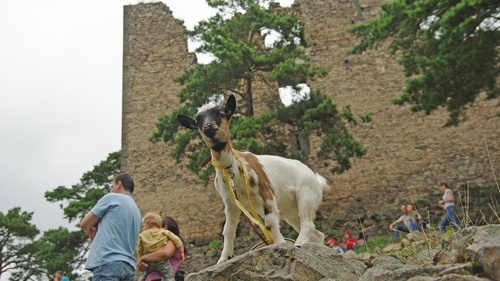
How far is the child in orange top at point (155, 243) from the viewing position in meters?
5.08

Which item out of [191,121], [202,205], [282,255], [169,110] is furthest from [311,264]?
[169,110]

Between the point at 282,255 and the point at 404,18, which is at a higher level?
the point at 404,18

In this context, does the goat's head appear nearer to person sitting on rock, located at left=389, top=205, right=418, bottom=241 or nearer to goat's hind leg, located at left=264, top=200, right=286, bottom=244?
goat's hind leg, located at left=264, top=200, right=286, bottom=244

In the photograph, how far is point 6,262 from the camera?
18.3 meters

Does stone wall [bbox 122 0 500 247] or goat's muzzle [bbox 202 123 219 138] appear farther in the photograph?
stone wall [bbox 122 0 500 247]

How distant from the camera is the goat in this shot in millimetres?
4496

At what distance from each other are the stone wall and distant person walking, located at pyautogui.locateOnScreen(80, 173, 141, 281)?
12.3 metres

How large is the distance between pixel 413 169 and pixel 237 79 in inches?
237

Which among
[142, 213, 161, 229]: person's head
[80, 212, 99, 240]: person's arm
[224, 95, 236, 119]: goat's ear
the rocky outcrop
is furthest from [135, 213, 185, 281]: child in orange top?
[224, 95, 236, 119]: goat's ear

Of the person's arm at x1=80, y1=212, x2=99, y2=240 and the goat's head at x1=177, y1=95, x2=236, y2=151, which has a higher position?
the goat's head at x1=177, y1=95, x2=236, y2=151

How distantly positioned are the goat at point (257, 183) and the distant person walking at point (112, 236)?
673 mm

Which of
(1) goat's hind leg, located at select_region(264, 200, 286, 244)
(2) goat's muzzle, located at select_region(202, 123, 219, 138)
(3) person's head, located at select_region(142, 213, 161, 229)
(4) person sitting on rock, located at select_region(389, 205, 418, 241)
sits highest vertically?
(2) goat's muzzle, located at select_region(202, 123, 219, 138)

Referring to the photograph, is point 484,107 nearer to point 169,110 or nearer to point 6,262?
point 169,110

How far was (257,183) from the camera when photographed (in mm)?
4652
